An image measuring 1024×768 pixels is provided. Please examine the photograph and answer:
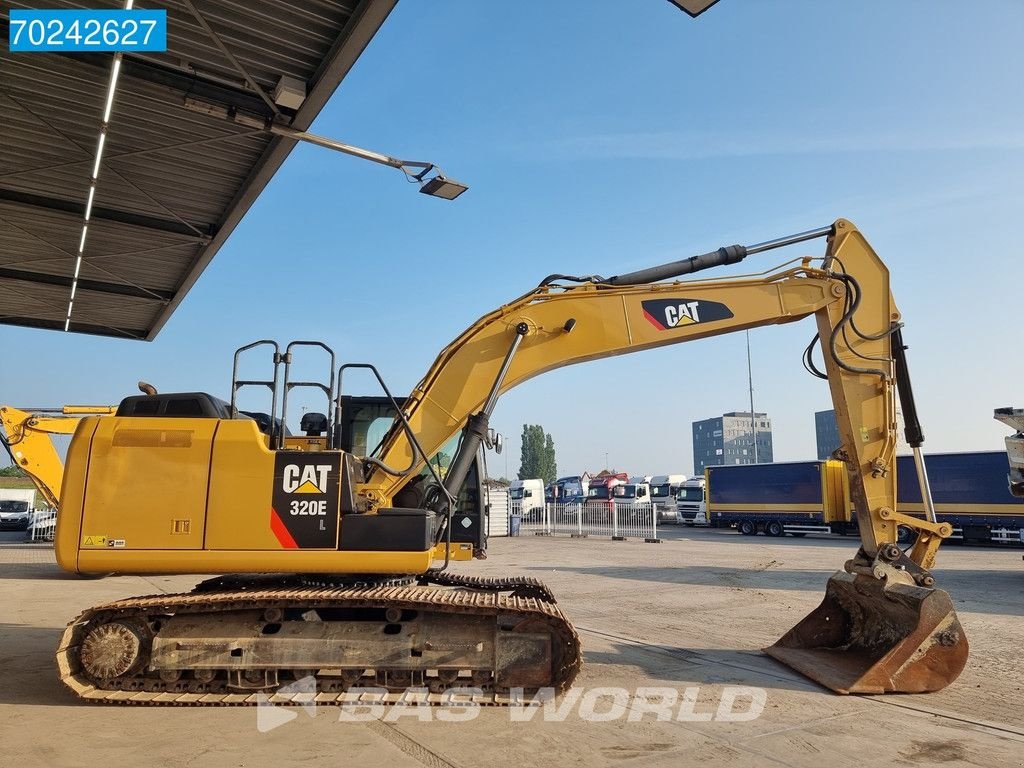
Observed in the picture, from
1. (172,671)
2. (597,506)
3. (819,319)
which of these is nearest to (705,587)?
(819,319)

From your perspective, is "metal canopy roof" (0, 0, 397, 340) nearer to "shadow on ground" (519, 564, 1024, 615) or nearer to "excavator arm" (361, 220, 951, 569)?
"excavator arm" (361, 220, 951, 569)

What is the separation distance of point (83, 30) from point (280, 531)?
6133 mm

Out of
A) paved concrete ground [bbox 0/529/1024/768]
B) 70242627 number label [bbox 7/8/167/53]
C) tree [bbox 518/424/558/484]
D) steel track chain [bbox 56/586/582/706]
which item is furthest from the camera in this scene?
tree [bbox 518/424/558/484]

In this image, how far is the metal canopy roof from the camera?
26.2 ft

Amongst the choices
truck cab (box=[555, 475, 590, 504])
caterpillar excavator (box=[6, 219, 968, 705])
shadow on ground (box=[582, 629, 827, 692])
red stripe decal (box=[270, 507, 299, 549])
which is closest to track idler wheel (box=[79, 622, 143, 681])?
caterpillar excavator (box=[6, 219, 968, 705])

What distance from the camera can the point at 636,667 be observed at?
7.30 metres

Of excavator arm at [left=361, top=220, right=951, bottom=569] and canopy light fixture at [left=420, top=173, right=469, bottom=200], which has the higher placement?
canopy light fixture at [left=420, top=173, right=469, bottom=200]

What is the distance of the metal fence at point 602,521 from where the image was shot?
1198 inches

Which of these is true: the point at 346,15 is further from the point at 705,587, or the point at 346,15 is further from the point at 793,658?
the point at 705,587

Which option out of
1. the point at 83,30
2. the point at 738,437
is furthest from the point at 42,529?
the point at 738,437

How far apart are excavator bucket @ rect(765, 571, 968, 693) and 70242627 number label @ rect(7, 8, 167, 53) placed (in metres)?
9.42

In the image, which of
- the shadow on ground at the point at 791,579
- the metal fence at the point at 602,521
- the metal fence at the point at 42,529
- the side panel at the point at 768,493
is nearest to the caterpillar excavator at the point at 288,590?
the shadow on ground at the point at 791,579

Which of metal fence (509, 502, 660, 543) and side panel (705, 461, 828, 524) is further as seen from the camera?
side panel (705, 461, 828, 524)

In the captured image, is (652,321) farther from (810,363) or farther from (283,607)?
(283,607)
